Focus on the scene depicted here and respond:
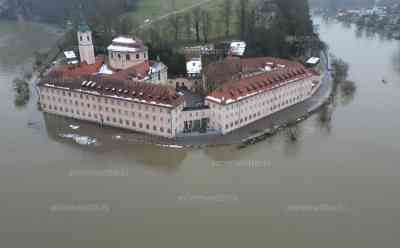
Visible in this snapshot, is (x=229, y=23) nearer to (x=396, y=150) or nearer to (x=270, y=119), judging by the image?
(x=270, y=119)

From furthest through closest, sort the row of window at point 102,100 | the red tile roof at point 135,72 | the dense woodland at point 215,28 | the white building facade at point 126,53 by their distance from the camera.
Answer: the dense woodland at point 215,28 → the white building facade at point 126,53 → the red tile roof at point 135,72 → the row of window at point 102,100

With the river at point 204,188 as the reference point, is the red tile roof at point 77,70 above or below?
above

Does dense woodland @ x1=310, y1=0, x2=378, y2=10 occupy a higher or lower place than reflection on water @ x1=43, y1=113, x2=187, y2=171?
higher

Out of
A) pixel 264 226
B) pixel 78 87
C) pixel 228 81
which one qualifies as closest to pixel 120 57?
pixel 78 87

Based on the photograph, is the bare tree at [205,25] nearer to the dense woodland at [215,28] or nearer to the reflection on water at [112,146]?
the dense woodland at [215,28]

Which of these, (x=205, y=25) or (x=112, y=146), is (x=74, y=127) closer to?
(x=112, y=146)

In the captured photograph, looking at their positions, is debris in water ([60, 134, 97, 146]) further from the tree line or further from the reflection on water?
the tree line

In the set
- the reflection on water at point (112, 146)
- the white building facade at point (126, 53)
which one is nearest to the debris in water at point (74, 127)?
the reflection on water at point (112, 146)

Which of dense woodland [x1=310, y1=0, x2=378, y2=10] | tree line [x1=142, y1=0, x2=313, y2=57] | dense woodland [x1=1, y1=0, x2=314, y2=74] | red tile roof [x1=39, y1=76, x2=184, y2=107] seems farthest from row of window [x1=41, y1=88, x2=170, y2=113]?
dense woodland [x1=310, y1=0, x2=378, y2=10]
